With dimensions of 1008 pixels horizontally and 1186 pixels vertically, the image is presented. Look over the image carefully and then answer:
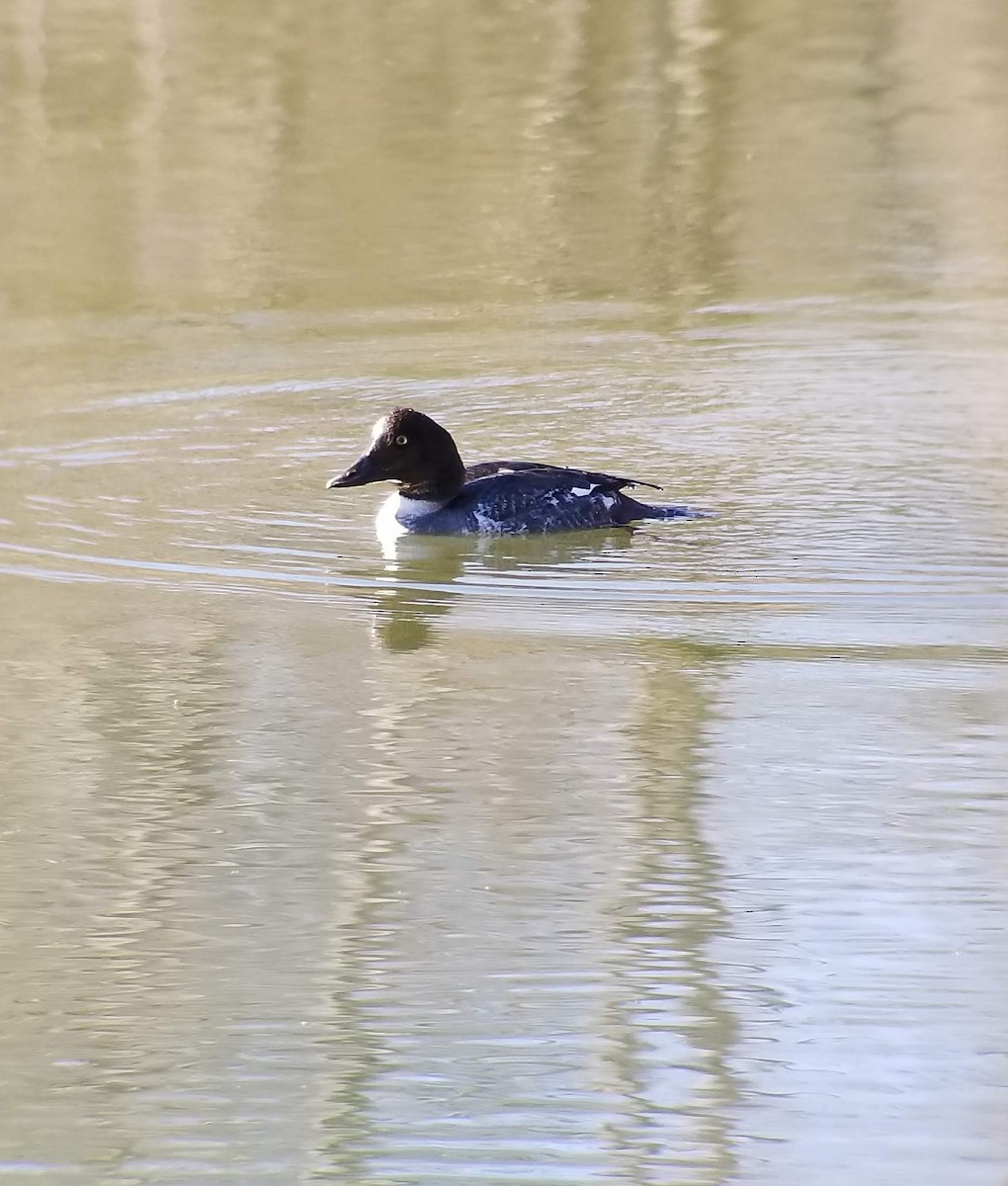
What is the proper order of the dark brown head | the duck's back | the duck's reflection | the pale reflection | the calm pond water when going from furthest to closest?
the pale reflection
the dark brown head
the duck's back
the duck's reflection
the calm pond water

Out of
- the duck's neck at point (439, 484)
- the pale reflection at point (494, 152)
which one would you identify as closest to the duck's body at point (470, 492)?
the duck's neck at point (439, 484)

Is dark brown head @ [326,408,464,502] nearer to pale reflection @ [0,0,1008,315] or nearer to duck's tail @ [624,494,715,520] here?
duck's tail @ [624,494,715,520]

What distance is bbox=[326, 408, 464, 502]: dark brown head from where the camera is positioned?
8.99 m

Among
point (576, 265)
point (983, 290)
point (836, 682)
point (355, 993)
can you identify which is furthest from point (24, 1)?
point (355, 993)

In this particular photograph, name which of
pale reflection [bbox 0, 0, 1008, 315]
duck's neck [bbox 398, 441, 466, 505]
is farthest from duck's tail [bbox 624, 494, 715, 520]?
pale reflection [bbox 0, 0, 1008, 315]

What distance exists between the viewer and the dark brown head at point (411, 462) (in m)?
→ 8.99

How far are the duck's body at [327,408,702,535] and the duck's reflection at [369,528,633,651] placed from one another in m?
0.05

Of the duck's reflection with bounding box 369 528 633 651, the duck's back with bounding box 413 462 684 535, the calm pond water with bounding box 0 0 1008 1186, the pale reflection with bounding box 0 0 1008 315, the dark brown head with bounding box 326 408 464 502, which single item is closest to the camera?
the calm pond water with bounding box 0 0 1008 1186

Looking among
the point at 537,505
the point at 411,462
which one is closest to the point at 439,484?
the point at 411,462

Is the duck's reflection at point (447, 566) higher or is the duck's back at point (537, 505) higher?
the duck's back at point (537, 505)

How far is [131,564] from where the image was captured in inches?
326

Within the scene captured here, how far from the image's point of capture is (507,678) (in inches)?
272

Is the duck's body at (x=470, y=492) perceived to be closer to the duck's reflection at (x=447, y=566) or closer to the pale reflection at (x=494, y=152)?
the duck's reflection at (x=447, y=566)

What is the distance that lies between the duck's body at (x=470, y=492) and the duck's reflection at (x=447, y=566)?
5 cm
